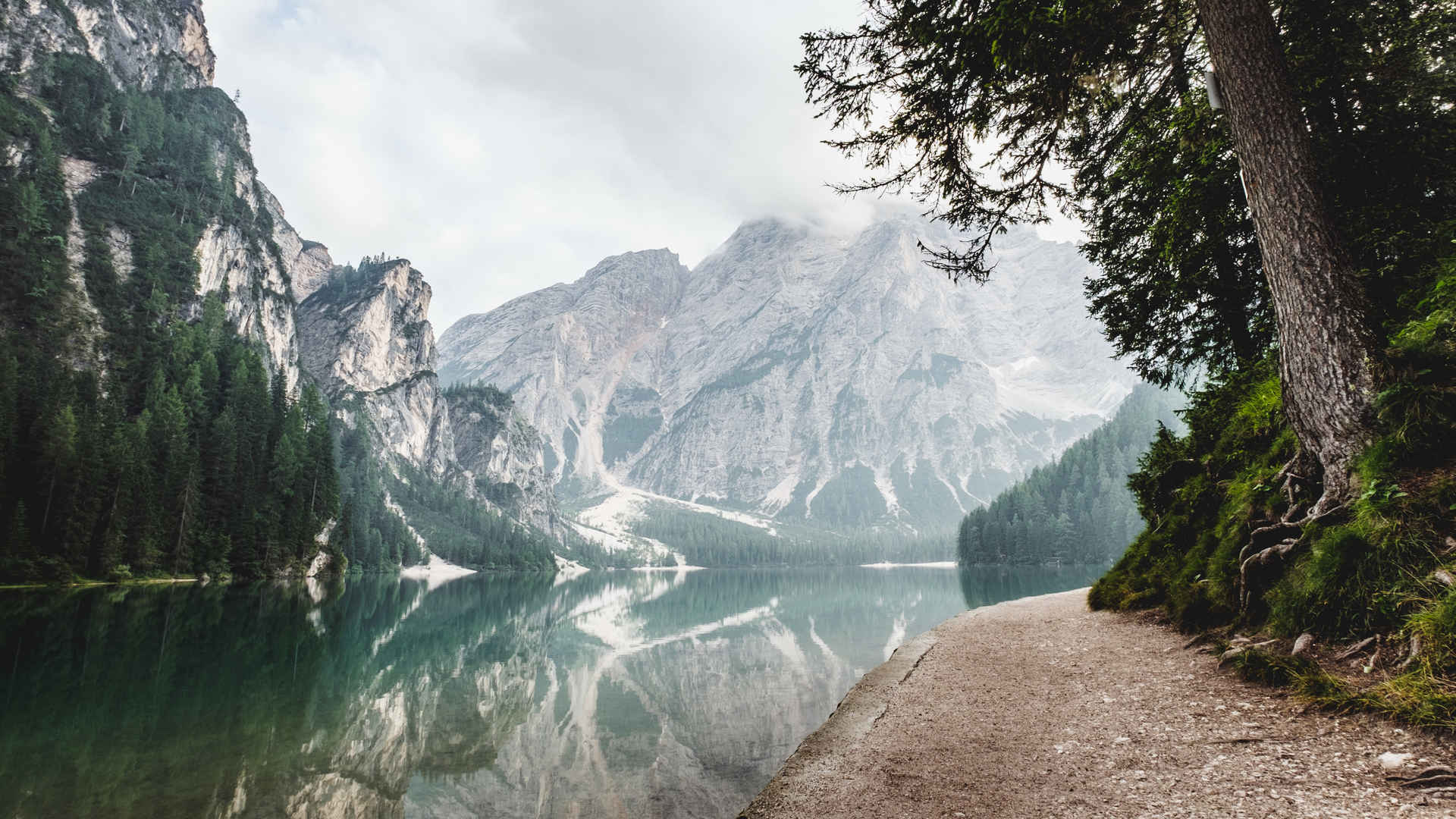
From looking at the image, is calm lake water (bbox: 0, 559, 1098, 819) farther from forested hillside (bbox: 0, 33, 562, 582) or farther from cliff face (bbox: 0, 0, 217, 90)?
cliff face (bbox: 0, 0, 217, 90)

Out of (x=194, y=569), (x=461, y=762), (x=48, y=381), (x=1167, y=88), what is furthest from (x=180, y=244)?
(x=1167, y=88)

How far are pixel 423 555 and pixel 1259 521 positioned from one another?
512 feet

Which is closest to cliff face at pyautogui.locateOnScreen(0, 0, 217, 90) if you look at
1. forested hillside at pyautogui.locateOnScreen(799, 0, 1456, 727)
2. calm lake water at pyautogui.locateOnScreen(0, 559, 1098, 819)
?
calm lake water at pyautogui.locateOnScreen(0, 559, 1098, 819)

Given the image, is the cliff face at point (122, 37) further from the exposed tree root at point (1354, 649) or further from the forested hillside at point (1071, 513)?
the forested hillside at point (1071, 513)

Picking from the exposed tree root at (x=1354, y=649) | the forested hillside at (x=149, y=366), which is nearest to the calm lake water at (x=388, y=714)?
the exposed tree root at (x=1354, y=649)

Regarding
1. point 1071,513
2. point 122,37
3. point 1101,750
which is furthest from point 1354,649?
point 122,37

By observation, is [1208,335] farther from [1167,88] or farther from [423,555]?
[423,555]

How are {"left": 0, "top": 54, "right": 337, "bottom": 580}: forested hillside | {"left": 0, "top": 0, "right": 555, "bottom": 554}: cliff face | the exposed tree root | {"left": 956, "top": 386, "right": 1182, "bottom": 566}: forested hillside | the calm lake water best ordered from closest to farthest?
the exposed tree root
the calm lake water
{"left": 0, "top": 54, "right": 337, "bottom": 580}: forested hillside
{"left": 0, "top": 0, "right": 555, "bottom": 554}: cliff face
{"left": 956, "top": 386, "right": 1182, "bottom": 566}: forested hillside

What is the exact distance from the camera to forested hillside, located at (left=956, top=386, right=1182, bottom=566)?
107 m

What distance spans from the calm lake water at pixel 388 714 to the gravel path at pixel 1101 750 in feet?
14.2

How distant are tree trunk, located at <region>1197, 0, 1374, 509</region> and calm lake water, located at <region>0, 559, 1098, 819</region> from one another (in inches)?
360

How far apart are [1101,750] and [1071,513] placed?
126 metres

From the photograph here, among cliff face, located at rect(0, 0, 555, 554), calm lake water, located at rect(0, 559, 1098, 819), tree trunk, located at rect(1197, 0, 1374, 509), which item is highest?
cliff face, located at rect(0, 0, 555, 554)

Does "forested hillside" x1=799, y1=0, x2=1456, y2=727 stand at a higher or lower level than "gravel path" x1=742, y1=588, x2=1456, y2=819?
higher
